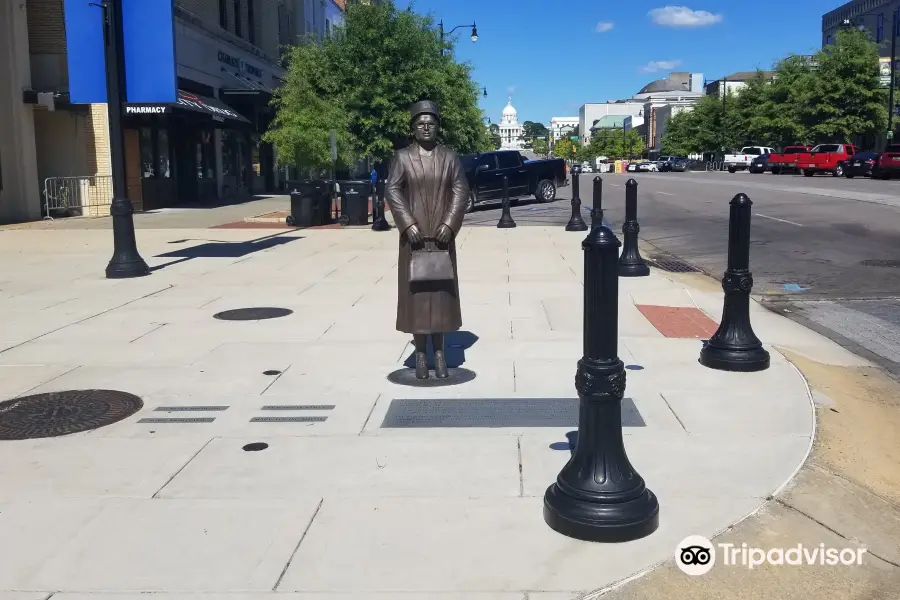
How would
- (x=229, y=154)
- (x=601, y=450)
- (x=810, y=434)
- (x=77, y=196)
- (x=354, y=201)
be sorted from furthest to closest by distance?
(x=229, y=154)
(x=77, y=196)
(x=354, y=201)
(x=810, y=434)
(x=601, y=450)

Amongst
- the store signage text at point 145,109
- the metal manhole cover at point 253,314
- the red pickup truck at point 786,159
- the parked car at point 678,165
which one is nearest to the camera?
the metal manhole cover at point 253,314

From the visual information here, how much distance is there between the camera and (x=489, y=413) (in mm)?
5570

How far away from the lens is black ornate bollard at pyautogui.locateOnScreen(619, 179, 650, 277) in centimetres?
1148

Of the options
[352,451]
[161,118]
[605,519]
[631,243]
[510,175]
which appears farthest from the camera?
[161,118]

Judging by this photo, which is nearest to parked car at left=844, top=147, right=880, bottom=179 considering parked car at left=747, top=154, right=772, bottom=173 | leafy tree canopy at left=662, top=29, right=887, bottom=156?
parked car at left=747, top=154, right=772, bottom=173

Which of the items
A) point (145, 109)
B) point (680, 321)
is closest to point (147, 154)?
point (145, 109)

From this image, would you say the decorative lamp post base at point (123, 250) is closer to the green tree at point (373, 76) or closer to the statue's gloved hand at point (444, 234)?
the statue's gloved hand at point (444, 234)

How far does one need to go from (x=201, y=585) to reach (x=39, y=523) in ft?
3.47

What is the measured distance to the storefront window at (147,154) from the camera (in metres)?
27.5

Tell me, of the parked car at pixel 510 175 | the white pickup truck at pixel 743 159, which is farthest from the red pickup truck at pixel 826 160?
the parked car at pixel 510 175

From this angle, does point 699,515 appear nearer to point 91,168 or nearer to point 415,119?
point 415,119

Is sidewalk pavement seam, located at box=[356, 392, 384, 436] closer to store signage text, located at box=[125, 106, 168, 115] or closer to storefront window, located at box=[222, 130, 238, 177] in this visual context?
store signage text, located at box=[125, 106, 168, 115]

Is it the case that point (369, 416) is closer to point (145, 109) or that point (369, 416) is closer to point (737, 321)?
point (737, 321)

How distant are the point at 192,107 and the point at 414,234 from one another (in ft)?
73.5
